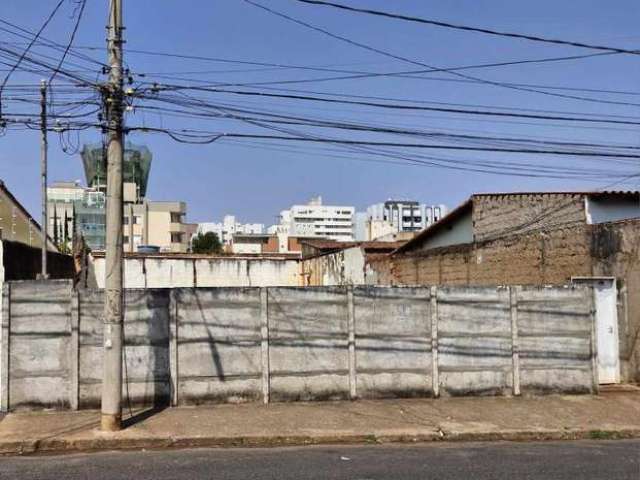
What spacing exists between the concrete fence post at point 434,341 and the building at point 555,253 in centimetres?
290

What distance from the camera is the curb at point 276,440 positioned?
26.8 feet

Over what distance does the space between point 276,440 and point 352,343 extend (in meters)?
2.58

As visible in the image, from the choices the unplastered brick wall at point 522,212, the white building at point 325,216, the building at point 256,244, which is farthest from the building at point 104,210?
the white building at point 325,216

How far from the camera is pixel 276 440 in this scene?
8594 millimetres

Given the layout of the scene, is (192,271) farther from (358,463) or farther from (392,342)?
(358,463)

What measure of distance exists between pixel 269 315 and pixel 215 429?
2249mm

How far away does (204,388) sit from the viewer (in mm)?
10258

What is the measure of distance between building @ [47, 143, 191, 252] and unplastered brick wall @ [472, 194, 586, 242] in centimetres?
1073

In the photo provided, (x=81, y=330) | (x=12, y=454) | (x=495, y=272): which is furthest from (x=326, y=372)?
(x=495, y=272)

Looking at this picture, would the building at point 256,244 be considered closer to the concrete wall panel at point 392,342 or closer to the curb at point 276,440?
the concrete wall panel at point 392,342

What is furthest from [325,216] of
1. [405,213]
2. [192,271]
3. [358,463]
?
[358,463]

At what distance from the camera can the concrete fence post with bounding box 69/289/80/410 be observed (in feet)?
32.3

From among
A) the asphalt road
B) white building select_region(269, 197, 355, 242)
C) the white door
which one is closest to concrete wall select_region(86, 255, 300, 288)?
the white door

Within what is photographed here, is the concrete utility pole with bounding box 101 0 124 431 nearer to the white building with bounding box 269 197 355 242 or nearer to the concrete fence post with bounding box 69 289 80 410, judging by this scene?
the concrete fence post with bounding box 69 289 80 410
